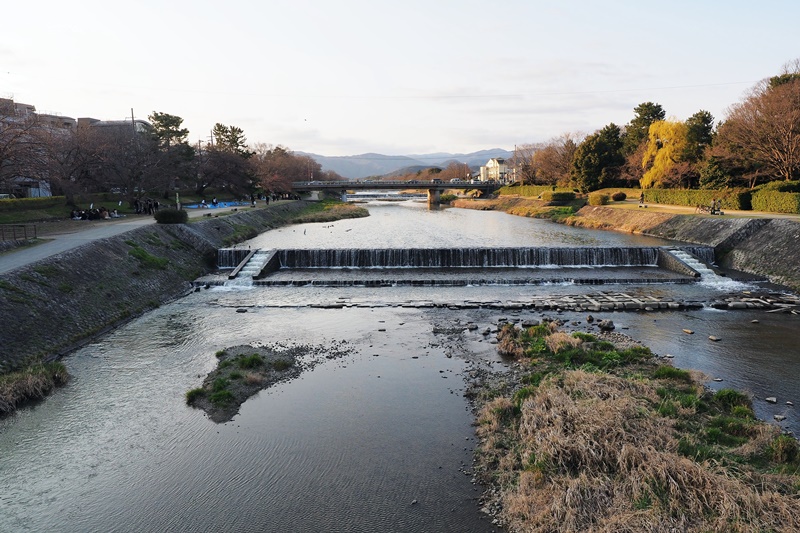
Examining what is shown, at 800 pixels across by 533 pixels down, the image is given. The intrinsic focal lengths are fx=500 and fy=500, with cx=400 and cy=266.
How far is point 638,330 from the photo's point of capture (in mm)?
18281

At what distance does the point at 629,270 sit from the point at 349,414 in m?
23.5

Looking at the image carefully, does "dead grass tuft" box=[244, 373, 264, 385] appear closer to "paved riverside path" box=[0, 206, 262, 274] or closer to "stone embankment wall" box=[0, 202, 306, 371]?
"stone embankment wall" box=[0, 202, 306, 371]

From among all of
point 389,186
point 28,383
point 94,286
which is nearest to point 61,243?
point 94,286

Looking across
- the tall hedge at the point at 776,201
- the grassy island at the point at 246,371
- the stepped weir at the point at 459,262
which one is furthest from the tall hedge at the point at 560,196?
the grassy island at the point at 246,371

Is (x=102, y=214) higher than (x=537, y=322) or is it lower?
higher

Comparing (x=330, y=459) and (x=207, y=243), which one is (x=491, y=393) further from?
(x=207, y=243)

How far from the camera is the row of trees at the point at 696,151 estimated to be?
1565 inches

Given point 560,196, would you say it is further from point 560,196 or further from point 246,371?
point 246,371

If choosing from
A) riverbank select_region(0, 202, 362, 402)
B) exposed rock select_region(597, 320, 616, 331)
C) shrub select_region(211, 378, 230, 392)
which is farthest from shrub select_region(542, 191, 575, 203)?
shrub select_region(211, 378, 230, 392)

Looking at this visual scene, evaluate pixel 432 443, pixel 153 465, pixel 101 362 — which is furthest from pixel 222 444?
pixel 101 362

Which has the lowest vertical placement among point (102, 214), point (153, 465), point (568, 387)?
point (153, 465)

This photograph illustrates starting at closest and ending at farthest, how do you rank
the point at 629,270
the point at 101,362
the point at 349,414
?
the point at 349,414 → the point at 101,362 → the point at 629,270

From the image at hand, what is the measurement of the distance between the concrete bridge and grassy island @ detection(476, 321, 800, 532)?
75.6 metres

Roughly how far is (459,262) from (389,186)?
62.8m
